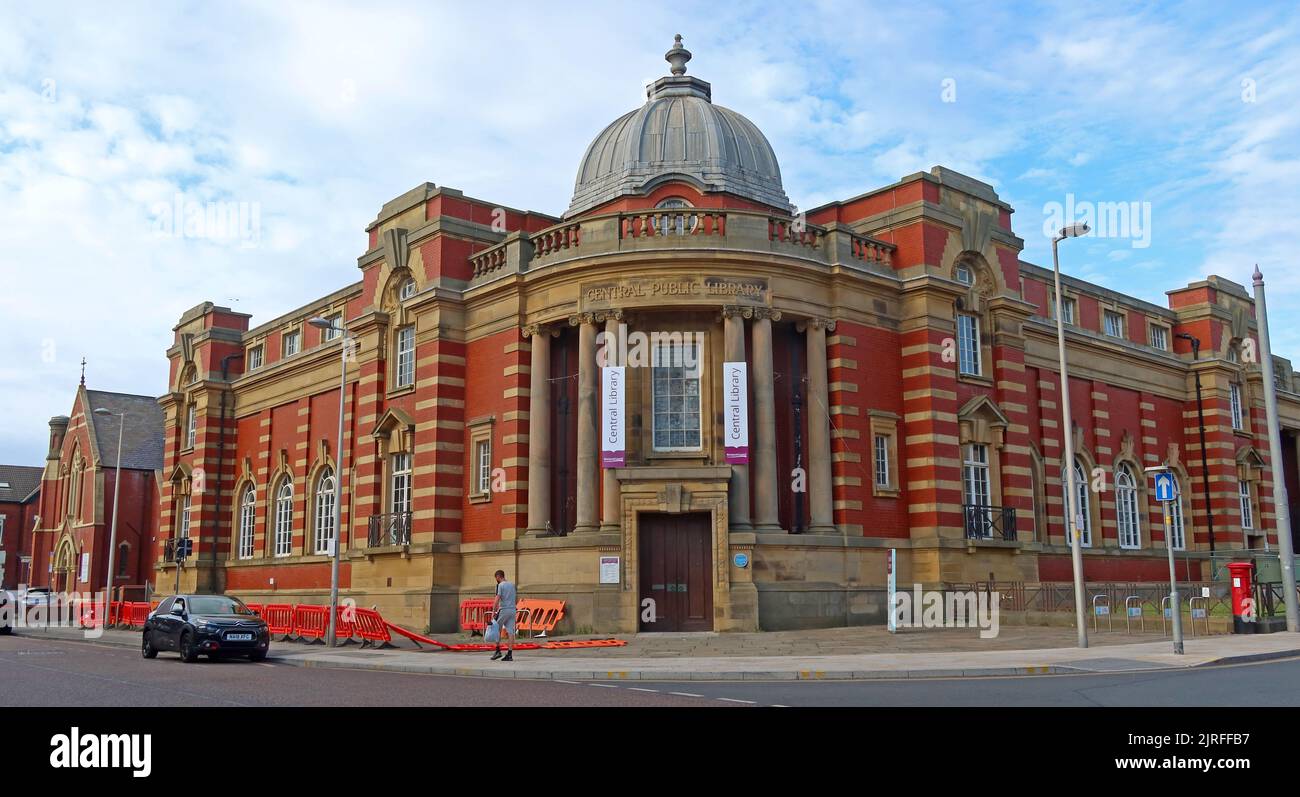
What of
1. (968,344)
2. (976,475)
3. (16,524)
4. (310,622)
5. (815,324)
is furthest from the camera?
(16,524)

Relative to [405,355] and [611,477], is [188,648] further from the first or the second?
[405,355]

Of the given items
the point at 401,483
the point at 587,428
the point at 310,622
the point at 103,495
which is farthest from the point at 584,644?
the point at 103,495

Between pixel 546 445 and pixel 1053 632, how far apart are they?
43.4ft

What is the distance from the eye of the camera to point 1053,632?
25141 millimetres

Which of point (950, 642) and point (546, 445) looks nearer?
point (950, 642)

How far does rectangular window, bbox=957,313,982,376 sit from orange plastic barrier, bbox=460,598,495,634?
48.8 ft

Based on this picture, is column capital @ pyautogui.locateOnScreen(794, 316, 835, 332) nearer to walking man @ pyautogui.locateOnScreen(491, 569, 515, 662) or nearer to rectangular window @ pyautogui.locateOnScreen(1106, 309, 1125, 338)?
walking man @ pyautogui.locateOnScreen(491, 569, 515, 662)

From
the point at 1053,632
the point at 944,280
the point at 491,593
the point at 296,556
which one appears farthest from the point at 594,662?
the point at 296,556

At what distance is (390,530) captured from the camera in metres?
31.4

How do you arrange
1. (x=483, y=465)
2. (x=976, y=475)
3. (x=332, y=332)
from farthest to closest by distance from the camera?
1. (x=332, y=332)
2. (x=976, y=475)
3. (x=483, y=465)

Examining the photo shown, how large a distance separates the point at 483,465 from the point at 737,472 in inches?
306

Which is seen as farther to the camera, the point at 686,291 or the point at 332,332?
the point at 332,332

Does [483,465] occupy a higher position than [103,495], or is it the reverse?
[103,495]
